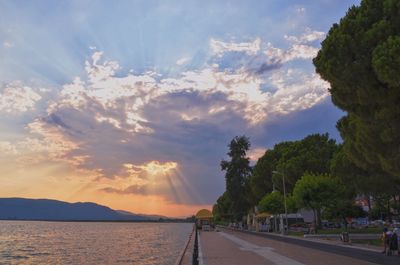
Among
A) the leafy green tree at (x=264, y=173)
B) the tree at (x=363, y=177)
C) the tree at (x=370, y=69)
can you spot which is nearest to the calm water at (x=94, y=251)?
the tree at (x=363, y=177)

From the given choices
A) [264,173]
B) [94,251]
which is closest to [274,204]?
[264,173]

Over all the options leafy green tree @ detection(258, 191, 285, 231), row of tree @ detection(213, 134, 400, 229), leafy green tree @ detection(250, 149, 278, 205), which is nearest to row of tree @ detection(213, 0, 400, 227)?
row of tree @ detection(213, 134, 400, 229)

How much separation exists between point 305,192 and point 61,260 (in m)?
27.1

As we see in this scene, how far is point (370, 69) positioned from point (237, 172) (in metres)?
83.3

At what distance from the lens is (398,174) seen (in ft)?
89.2

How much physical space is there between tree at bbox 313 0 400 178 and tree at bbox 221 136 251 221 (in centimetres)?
7819

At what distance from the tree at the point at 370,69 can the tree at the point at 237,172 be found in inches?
3079

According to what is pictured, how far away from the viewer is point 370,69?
2370cm

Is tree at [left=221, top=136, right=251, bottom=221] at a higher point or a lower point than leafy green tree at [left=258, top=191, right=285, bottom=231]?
higher

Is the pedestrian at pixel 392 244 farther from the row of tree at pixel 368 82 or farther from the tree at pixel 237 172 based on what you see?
the tree at pixel 237 172

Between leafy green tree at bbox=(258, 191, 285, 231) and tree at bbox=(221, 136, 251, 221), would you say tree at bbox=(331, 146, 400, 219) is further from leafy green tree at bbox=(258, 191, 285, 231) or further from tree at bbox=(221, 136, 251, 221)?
tree at bbox=(221, 136, 251, 221)

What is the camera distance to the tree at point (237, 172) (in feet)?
346

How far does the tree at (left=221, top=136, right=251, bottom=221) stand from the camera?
105 meters

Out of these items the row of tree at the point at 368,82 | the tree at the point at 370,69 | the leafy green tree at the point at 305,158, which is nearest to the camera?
the row of tree at the point at 368,82
